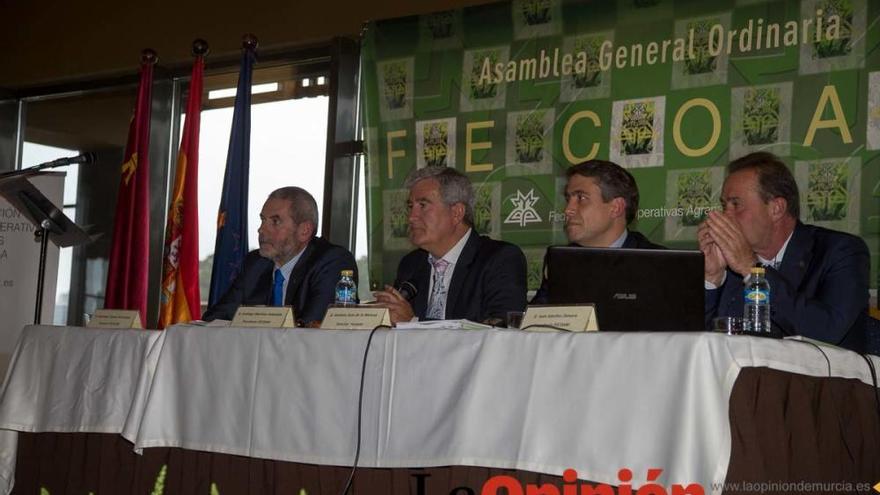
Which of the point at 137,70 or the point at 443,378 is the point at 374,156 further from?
the point at 443,378

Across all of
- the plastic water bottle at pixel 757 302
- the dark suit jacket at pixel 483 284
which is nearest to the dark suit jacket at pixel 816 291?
the plastic water bottle at pixel 757 302

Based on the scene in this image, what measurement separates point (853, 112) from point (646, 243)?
1246 millimetres

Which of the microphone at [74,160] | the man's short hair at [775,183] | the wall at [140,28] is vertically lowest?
the man's short hair at [775,183]

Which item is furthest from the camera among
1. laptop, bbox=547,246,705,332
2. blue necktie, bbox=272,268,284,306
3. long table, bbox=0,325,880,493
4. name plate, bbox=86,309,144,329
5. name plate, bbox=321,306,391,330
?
blue necktie, bbox=272,268,284,306

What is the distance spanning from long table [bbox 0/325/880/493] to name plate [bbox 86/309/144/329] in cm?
17

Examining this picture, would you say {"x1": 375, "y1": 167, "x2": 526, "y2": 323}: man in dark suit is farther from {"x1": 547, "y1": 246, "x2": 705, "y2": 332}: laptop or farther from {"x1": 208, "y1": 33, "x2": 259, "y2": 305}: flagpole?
{"x1": 208, "y1": 33, "x2": 259, "y2": 305}: flagpole

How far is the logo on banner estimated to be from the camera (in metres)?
4.81

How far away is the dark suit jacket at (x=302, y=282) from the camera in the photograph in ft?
12.7

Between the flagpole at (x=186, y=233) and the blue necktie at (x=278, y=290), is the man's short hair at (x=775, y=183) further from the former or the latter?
the flagpole at (x=186, y=233)

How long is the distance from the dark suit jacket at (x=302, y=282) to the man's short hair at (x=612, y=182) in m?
0.98

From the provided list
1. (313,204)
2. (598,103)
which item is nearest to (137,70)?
(313,204)

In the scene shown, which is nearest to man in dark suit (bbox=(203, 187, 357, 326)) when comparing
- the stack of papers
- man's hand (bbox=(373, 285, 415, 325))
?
man's hand (bbox=(373, 285, 415, 325))

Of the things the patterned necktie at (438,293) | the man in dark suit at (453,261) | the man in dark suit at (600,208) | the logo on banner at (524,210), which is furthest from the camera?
the logo on banner at (524,210)

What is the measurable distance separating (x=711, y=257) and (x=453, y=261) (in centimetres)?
115
